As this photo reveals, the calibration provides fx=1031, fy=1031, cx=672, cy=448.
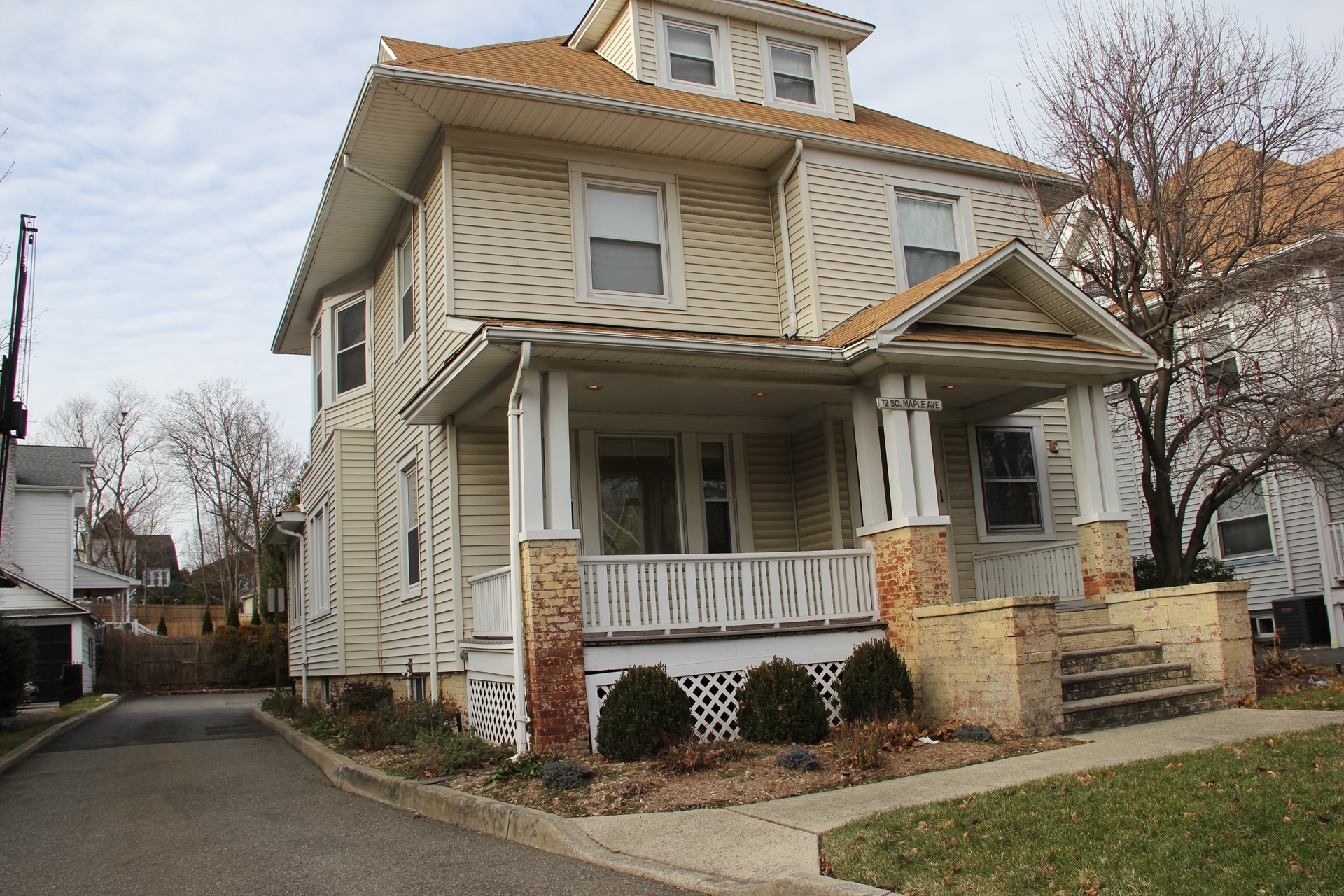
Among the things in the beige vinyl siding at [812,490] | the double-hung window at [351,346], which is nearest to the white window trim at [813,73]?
the beige vinyl siding at [812,490]

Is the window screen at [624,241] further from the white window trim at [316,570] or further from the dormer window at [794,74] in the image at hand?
the white window trim at [316,570]

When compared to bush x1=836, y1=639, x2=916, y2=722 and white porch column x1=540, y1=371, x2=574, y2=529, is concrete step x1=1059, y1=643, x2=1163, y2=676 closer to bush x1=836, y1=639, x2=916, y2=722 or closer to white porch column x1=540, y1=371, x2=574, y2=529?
bush x1=836, y1=639, x2=916, y2=722

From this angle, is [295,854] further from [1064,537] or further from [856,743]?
[1064,537]

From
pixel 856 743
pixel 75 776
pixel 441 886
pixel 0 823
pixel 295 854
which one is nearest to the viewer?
pixel 441 886

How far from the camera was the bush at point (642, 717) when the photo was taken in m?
8.90

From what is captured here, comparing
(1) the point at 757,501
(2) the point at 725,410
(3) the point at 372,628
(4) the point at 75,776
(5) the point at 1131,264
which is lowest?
(4) the point at 75,776

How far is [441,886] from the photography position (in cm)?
582

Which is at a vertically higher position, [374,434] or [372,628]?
[374,434]

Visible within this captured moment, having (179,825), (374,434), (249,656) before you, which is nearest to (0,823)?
(179,825)

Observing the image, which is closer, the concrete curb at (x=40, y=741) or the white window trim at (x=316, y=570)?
the concrete curb at (x=40, y=741)

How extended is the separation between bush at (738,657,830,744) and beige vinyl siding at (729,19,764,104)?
29.4ft

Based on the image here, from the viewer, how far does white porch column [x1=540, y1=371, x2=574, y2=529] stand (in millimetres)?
9648

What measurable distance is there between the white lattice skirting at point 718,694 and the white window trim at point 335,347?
8.42m

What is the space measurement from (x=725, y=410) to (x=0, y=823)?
27.5ft
